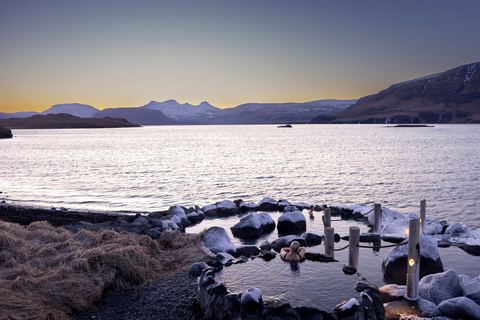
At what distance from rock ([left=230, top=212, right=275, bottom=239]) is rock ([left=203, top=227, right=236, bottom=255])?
2706 mm

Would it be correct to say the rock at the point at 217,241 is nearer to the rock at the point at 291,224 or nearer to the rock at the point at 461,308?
the rock at the point at 291,224

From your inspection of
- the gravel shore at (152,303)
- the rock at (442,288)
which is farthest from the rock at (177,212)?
the rock at (442,288)

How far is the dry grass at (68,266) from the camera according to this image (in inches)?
Result: 363

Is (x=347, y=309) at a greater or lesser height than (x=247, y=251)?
greater

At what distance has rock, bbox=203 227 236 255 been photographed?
15.4 m

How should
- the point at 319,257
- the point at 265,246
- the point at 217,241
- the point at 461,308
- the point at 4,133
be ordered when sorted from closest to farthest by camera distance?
the point at 461,308 → the point at 319,257 → the point at 217,241 → the point at 265,246 → the point at 4,133

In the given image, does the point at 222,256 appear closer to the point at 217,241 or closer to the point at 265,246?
the point at 217,241

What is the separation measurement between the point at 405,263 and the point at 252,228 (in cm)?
802

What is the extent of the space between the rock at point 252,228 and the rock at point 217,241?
2.71m

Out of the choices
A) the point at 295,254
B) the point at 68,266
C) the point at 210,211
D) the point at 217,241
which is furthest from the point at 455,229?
the point at 68,266

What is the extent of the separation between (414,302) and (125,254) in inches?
358

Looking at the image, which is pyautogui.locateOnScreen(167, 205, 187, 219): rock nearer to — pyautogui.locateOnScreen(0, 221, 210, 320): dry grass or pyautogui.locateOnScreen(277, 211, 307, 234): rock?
pyautogui.locateOnScreen(277, 211, 307, 234): rock

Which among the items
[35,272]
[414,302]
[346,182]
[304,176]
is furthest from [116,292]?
[304,176]

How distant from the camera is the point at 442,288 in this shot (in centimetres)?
1102
